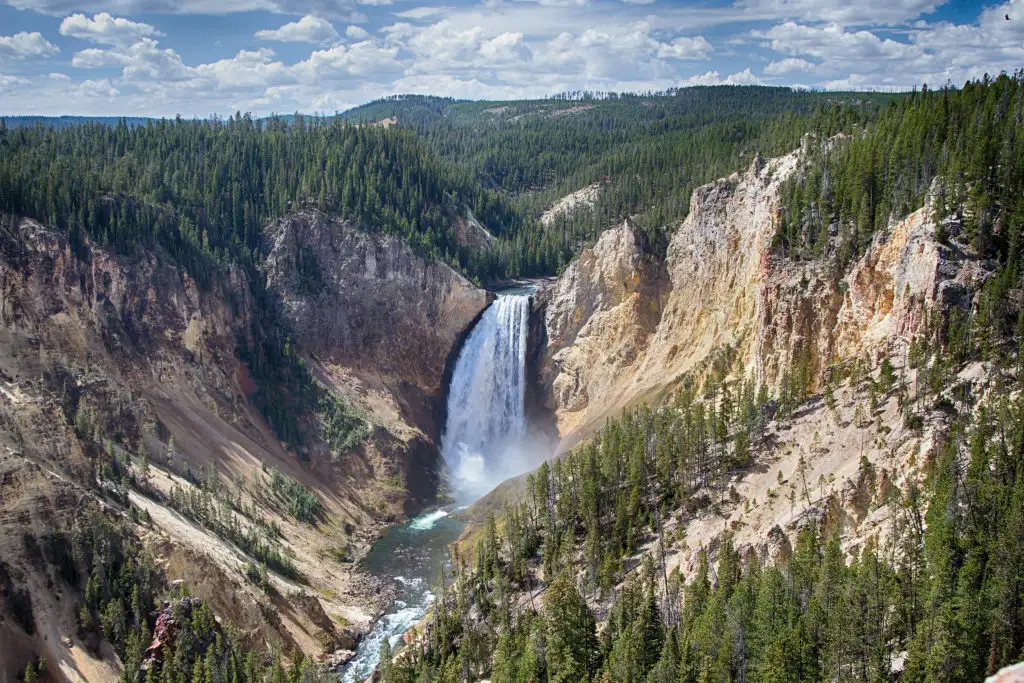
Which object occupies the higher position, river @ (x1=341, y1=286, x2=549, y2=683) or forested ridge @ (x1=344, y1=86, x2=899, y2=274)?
forested ridge @ (x1=344, y1=86, x2=899, y2=274)

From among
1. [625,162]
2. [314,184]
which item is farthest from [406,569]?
[625,162]

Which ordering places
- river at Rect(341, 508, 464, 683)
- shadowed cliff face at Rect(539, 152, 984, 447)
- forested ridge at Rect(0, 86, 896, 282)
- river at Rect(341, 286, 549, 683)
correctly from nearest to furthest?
shadowed cliff face at Rect(539, 152, 984, 447)
river at Rect(341, 508, 464, 683)
forested ridge at Rect(0, 86, 896, 282)
river at Rect(341, 286, 549, 683)

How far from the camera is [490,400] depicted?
100 meters

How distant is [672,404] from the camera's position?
72688 mm

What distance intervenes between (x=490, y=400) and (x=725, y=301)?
105ft

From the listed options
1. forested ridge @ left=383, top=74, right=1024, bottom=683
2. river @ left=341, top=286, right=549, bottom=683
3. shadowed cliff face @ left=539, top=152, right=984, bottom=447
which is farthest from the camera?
river @ left=341, top=286, right=549, bottom=683

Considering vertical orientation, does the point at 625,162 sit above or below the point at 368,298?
above

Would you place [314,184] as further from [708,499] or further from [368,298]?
[708,499]

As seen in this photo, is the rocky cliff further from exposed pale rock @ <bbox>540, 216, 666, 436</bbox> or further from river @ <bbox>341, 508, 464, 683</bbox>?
exposed pale rock @ <bbox>540, 216, 666, 436</bbox>

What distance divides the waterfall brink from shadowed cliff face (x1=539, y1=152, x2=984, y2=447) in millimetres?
4007

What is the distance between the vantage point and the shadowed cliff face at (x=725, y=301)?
5731cm

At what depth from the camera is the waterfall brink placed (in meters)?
97.7

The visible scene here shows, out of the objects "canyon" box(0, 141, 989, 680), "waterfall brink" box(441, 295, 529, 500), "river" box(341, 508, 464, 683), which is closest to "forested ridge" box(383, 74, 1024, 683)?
"canyon" box(0, 141, 989, 680)

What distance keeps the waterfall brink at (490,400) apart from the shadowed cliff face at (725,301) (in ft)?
13.1
